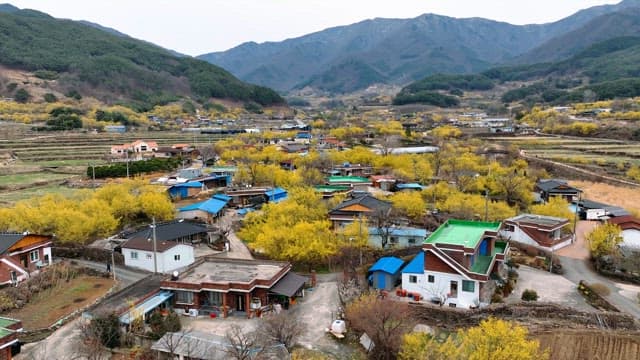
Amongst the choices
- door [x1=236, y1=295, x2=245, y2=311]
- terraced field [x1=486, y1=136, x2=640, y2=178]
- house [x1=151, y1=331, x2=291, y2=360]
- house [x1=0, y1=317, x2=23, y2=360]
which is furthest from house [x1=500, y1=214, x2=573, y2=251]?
terraced field [x1=486, y1=136, x2=640, y2=178]

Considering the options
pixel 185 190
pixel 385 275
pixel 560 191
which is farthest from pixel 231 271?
pixel 560 191

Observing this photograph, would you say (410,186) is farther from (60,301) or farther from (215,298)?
(60,301)

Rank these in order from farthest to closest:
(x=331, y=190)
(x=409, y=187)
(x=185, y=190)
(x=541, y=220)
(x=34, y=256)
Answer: (x=185, y=190) → (x=409, y=187) → (x=331, y=190) → (x=541, y=220) → (x=34, y=256)

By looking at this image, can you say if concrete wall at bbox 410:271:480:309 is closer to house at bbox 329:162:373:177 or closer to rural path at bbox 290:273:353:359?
rural path at bbox 290:273:353:359

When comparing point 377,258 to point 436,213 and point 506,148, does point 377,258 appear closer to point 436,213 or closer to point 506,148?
point 436,213

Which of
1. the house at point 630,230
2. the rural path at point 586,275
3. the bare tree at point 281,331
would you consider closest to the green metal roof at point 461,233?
the rural path at point 586,275

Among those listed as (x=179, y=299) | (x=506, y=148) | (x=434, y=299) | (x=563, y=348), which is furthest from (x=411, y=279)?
(x=506, y=148)
